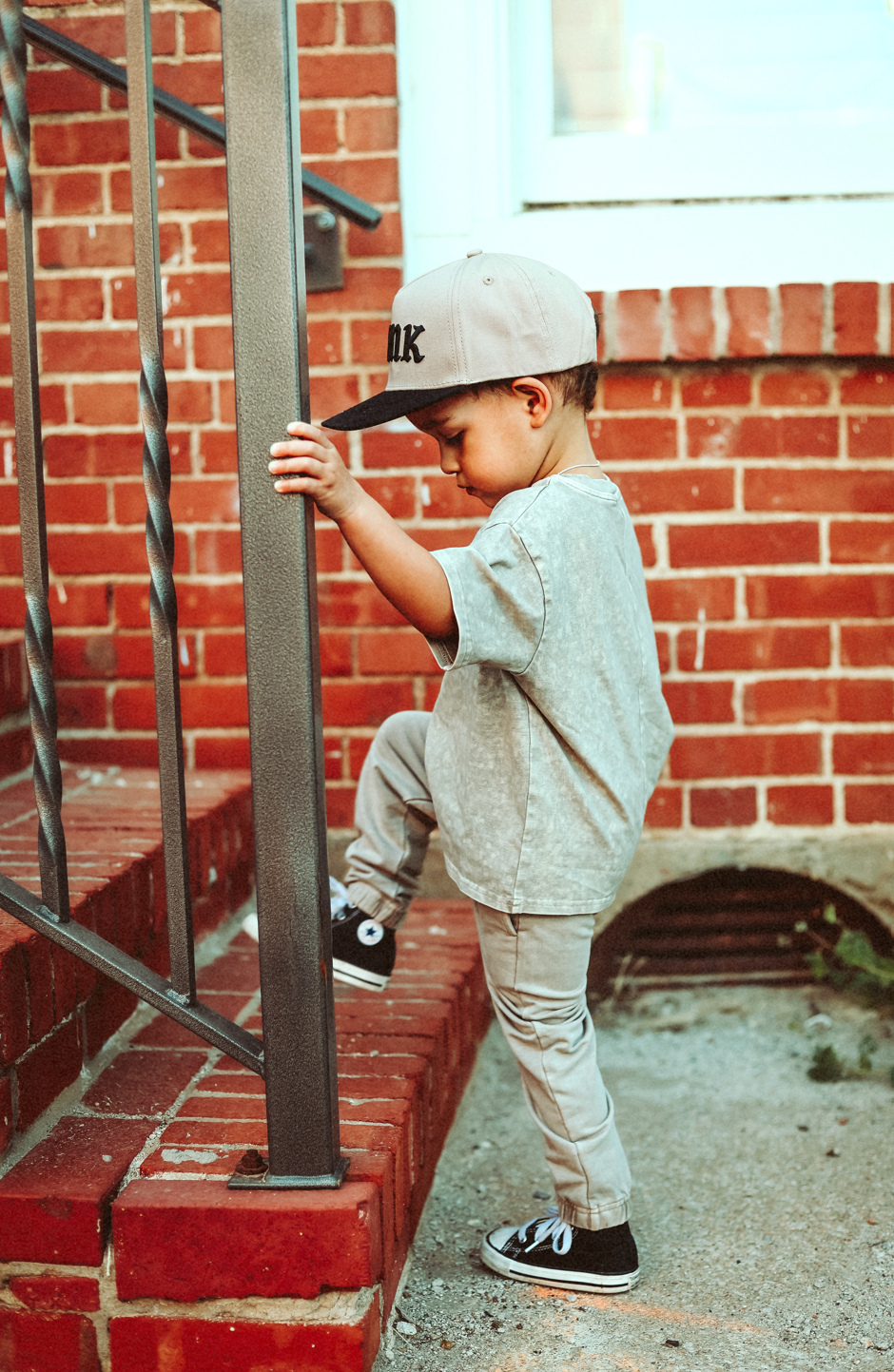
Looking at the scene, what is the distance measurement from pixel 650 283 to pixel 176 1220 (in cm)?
196

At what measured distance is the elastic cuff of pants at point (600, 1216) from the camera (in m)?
1.64

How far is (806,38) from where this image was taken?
260 centimetres

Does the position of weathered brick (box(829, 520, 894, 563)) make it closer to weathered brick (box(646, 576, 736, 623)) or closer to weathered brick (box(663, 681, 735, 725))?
weathered brick (box(646, 576, 736, 623))

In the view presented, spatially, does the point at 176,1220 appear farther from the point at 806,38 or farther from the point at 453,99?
the point at 806,38

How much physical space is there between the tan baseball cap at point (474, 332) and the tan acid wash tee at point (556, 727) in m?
0.16

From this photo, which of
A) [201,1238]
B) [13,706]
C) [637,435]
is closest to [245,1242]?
[201,1238]

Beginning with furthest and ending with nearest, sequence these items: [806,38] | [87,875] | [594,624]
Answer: [806,38] → [87,875] → [594,624]

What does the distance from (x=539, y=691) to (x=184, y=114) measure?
1467mm

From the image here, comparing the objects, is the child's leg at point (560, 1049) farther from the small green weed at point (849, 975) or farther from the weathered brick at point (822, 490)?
the weathered brick at point (822, 490)

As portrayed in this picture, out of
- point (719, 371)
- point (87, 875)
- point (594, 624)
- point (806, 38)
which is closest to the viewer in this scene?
point (594, 624)

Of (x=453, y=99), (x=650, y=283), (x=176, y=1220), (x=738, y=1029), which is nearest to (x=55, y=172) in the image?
(x=453, y=99)

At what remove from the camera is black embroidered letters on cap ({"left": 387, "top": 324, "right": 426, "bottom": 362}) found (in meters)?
1.50

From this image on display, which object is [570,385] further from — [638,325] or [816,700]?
[816,700]

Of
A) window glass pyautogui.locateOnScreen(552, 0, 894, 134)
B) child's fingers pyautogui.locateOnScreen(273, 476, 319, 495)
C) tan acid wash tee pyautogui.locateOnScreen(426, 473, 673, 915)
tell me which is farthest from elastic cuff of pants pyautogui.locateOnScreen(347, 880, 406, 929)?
window glass pyautogui.locateOnScreen(552, 0, 894, 134)
